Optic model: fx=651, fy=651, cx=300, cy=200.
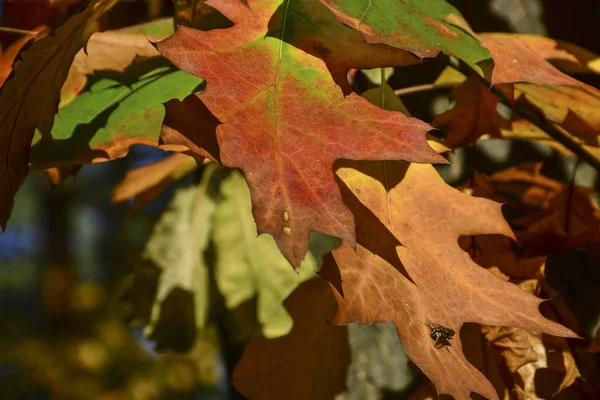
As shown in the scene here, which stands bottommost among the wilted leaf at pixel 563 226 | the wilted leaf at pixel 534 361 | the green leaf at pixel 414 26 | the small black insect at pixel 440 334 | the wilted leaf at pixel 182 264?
the wilted leaf at pixel 182 264

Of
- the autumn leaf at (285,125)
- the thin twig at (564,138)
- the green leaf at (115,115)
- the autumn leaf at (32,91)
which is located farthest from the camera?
the thin twig at (564,138)

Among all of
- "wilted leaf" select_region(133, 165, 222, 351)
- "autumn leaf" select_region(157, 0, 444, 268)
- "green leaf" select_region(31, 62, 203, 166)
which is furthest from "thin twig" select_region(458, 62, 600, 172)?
"wilted leaf" select_region(133, 165, 222, 351)

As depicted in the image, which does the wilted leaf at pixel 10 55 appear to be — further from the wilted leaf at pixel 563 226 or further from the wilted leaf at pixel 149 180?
the wilted leaf at pixel 563 226

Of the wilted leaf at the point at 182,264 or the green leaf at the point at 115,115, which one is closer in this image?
the green leaf at the point at 115,115

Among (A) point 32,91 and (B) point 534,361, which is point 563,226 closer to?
(B) point 534,361

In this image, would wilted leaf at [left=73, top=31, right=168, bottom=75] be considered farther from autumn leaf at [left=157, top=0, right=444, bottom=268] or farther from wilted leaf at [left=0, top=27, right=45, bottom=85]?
autumn leaf at [left=157, top=0, right=444, bottom=268]

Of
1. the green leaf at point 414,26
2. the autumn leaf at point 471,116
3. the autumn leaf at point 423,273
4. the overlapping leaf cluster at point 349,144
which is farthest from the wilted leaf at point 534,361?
the green leaf at point 414,26

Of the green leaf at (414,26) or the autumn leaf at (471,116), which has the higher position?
the green leaf at (414,26)

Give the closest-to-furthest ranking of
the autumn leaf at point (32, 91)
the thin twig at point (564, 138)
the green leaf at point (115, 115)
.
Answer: the autumn leaf at point (32, 91)
the green leaf at point (115, 115)
the thin twig at point (564, 138)

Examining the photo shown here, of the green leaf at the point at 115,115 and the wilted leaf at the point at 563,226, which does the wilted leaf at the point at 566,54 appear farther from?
the green leaf at the point at 115,115
